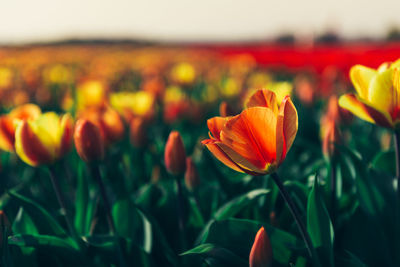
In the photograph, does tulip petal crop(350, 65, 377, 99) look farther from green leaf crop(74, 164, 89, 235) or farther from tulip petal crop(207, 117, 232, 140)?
green leaf crop(74, 164, 89, 235)

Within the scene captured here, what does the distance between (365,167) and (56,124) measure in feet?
3.21

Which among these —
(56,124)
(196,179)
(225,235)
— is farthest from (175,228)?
(56,124)

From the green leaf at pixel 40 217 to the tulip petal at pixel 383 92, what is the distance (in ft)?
3.00

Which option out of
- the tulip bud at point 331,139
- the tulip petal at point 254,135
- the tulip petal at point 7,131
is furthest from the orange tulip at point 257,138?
the tulip petal at point 7,131

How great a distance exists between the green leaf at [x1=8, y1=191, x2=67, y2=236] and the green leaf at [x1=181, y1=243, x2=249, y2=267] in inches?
17.9

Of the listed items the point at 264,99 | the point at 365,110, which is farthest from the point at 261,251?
the point at 365,110

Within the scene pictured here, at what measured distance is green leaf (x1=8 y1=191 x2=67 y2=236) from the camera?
1158mm

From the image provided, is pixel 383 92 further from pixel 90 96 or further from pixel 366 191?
pixel 90 96

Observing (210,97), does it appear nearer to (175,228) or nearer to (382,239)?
(175,228)

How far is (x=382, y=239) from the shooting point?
43.8 inches

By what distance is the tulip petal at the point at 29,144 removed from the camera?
1239mm

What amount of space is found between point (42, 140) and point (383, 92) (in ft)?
3.27

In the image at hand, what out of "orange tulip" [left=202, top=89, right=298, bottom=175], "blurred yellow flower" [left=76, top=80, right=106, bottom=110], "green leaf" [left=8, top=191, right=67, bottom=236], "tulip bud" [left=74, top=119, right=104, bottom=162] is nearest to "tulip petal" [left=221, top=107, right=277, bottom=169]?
"orange tulip" [left=202, top=89, right=298, bottom=175]

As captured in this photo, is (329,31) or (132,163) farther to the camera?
(329,31)
